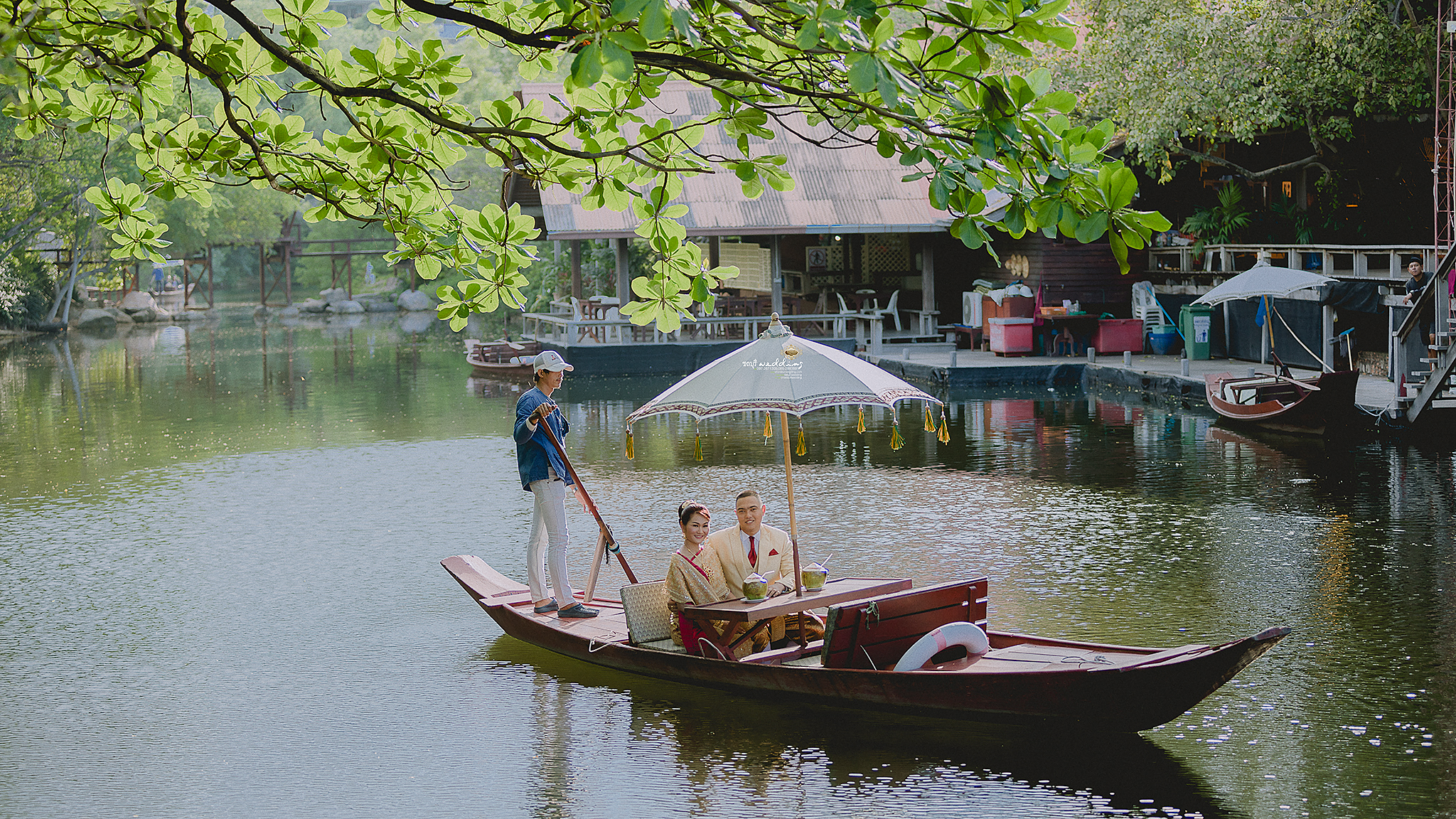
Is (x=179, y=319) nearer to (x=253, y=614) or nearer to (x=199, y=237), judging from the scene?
(x=199, y=237)

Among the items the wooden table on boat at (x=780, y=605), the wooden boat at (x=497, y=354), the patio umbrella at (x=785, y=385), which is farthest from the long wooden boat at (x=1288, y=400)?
the wooden boat at (x=497, y=354)

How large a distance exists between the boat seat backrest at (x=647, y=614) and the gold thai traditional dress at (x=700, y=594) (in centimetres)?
20

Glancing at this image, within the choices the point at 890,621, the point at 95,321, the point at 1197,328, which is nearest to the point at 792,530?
the point at 890,621

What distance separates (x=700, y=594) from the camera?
327 inches

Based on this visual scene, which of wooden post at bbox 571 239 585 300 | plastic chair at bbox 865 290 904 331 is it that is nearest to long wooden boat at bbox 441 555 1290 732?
plastic chair at bbox 865 290 904 331

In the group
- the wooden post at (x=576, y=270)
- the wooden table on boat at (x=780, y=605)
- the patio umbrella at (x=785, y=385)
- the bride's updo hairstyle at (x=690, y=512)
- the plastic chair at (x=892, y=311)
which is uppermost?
the wooden post at (x=576, y=270)

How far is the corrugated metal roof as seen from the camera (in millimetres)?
28922

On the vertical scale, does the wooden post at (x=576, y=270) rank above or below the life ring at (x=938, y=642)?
above

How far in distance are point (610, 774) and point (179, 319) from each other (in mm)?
51985

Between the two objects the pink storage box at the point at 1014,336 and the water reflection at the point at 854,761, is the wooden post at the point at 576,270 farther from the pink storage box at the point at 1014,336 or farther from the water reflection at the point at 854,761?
the water reflection at the point at 854,761

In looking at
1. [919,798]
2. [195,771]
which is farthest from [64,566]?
[919,798]

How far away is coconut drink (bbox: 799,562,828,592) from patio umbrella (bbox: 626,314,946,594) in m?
0.07

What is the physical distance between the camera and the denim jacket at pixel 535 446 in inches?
362

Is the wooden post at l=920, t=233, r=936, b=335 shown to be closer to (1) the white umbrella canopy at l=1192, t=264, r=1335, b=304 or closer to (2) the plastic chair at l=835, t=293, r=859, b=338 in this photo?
(2) the plastic chair at l=835, t=293, r=859, b=338
